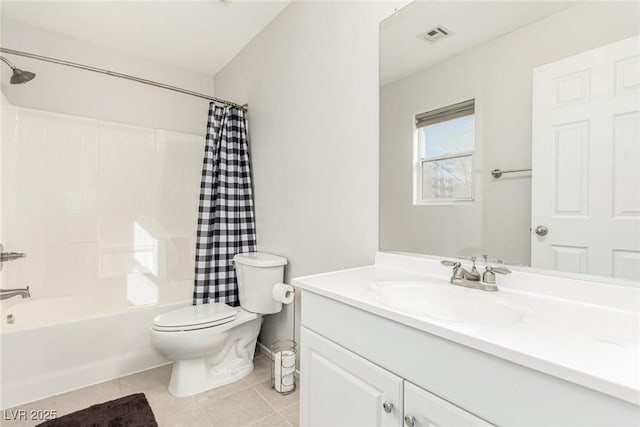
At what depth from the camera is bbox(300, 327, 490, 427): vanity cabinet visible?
0.71 metres

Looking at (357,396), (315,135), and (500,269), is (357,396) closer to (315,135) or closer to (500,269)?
(500,269)

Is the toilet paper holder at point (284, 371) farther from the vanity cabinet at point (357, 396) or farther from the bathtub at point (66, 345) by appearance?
the bathtub at point (66, 345)

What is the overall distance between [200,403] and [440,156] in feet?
5.77

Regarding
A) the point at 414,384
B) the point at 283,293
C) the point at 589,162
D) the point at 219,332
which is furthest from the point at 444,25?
the point at 219,332

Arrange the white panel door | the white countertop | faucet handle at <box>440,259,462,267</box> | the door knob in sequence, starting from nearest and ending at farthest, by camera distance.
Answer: the white countertop
the white panel door
the door knob
faucet handle at <box>440,259,462,267</box>

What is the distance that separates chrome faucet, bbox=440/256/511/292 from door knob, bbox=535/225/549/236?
149mm

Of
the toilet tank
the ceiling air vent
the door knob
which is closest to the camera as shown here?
the door knob

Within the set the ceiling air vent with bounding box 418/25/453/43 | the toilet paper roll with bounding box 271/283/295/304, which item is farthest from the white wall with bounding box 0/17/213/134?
the ceiling air vent with bounding box 418/25/453/43

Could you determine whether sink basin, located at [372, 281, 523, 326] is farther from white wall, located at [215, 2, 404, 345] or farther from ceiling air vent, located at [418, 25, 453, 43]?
ceiling air vent, located at [418, 25, 453, 43]

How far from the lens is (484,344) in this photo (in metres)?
0.59

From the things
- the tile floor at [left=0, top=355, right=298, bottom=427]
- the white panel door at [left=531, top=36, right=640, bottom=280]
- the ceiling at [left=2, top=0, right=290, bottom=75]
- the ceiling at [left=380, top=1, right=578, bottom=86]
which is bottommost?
the tile floor at [left=0, top=355, right=298, bottom=427]

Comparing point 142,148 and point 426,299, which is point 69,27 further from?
point 426,299

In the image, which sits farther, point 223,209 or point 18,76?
point 223,209

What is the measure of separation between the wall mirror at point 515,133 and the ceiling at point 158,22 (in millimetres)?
1230
